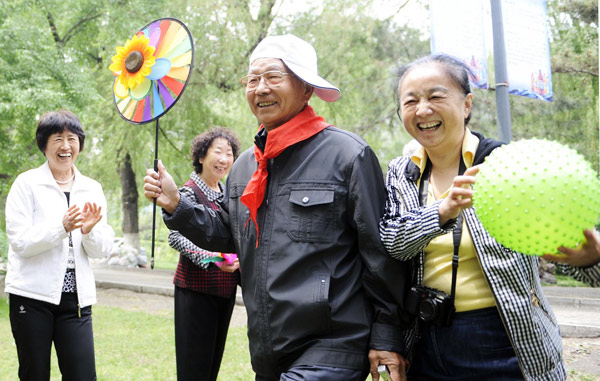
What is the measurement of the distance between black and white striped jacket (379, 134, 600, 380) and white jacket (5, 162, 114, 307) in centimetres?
249

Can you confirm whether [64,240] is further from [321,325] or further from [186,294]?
[321,325]

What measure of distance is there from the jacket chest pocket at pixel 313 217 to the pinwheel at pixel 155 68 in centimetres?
96

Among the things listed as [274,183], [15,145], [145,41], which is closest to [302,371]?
[274,183]

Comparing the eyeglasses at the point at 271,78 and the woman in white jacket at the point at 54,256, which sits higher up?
the eyeglasses at the point at 271,78

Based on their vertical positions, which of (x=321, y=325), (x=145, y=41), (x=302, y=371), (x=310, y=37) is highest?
(x=310, y=37)

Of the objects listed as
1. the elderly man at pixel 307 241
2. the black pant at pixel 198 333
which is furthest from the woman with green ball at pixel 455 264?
the black pant at pixel 198 333

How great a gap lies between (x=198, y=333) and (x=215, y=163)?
1.31 m

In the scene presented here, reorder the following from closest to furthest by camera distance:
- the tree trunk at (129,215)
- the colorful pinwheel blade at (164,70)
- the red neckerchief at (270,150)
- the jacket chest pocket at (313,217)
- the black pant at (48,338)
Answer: the jacket chest pocket at (313,217)
the red neckerchief at (270,150)
the colorful pinwheel blade at (164,70)
the black pant at (48,338)
the tree trunk at (129,215)

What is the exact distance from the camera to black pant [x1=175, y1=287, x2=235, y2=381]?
13.7 feet

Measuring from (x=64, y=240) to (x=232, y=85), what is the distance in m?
11.9

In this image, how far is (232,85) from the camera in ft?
51.1

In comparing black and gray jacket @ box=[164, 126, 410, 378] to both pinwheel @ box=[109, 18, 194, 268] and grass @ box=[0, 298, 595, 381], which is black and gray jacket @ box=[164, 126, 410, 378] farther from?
grass @ box=[0, 298, 595, 381]

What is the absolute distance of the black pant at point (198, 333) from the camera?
418cm

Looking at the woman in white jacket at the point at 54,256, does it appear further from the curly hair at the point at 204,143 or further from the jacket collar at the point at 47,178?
the curly hair at the point at 204,143
